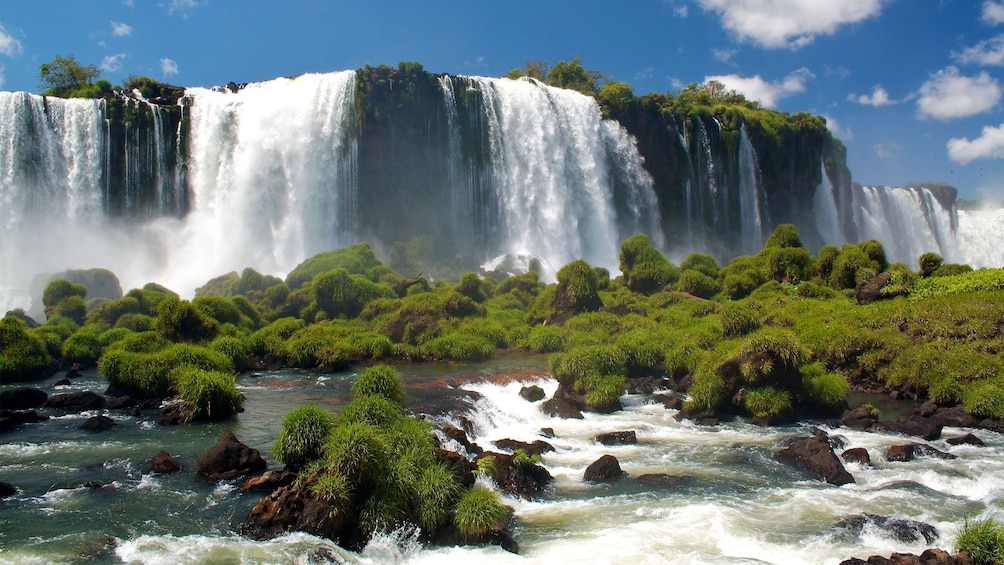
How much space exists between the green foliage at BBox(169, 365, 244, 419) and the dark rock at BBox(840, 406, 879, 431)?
15764 mm

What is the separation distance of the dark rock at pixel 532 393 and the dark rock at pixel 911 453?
9.26m

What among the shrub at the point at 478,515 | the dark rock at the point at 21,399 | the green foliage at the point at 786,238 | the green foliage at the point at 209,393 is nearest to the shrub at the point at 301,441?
the shrub at the point at 478,515

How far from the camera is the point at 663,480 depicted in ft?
42.6

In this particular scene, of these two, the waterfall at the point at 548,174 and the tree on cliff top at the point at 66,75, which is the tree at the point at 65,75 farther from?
the waterfall at the point at 548,174

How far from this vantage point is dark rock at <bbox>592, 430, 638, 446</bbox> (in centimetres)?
1592

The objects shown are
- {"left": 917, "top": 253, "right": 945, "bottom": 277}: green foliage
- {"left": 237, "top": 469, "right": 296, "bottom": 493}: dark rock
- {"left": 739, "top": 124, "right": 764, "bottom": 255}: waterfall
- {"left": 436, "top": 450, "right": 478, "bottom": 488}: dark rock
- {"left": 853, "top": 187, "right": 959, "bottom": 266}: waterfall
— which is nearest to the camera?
{"left": 436, "top": 450, "right": 478, "bottom": 488}: dark rock

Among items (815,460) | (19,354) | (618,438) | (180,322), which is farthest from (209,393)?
(815,460)

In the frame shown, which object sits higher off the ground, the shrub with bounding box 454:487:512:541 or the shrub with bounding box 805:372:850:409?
the shrub with bounding box 805:372:850:409

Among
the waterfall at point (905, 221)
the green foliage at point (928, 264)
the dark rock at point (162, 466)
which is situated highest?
the waterfall at point (905, 221)

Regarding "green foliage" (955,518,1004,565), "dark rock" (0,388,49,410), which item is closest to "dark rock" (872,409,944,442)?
"green foliage" (955,518,1004,565)

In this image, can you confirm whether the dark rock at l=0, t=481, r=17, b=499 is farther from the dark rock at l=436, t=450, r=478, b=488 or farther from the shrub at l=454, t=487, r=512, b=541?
the shrub at l=454, t=487, r=512, b=541

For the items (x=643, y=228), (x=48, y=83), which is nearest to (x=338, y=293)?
(x=643, y=228)

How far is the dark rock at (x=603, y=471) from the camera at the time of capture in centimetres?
1314

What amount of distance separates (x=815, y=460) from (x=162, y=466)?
42.0 feet
